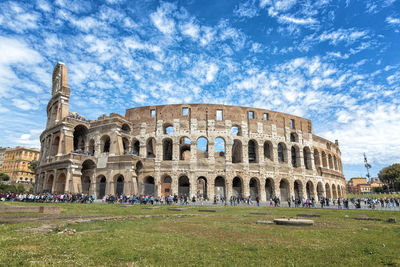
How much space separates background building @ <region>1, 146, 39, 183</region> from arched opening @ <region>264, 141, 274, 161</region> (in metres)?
82.3

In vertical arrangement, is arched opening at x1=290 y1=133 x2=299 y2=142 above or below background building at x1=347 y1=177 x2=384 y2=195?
above

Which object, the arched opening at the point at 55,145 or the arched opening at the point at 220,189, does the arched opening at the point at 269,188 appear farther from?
the arched opening at the point at 55,145

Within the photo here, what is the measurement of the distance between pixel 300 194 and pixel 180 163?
18756 millimetres

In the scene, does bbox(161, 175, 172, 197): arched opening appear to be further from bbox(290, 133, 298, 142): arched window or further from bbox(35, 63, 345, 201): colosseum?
bbox(290, 133, 298, 142): arched window

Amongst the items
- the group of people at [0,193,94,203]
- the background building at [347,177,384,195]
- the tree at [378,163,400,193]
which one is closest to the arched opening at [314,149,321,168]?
the group of people at [0,193,94,203]

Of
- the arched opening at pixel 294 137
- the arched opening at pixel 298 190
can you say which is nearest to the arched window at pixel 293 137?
the arched opening at pixel 294 137

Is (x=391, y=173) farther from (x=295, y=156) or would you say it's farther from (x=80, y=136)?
(x=80, y=136)

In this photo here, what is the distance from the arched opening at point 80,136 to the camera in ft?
121

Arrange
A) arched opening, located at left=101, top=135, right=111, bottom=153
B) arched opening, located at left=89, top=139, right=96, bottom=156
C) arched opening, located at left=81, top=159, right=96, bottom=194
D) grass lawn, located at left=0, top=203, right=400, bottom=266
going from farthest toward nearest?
arched opening, located at left=89, top=139, right=96, bottom=156, arched opening, located at left=101, top=135, right=111, bottom=153, arched opening, located at left=81, top=159, right=96, bottom=194, grass lawn, located at left=0, top=203, right=400, bottom=266

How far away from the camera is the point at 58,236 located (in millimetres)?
6777

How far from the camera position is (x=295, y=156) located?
129 feet

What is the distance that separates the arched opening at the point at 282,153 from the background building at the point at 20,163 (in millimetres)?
83756

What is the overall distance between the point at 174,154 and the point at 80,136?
52.1ft

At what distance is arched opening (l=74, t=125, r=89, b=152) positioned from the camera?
36834 millimetres
